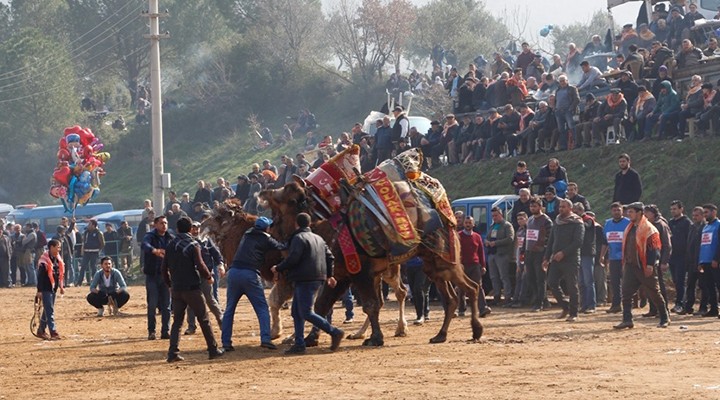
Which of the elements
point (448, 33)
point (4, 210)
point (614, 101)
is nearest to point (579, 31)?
point (448, 33)

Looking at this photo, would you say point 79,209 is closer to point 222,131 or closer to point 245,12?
point 222,131

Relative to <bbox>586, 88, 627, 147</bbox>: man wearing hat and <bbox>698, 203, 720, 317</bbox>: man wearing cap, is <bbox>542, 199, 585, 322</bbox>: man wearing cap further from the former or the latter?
<bbox>586, 88, 627, 147</bbox>: man wearing hat

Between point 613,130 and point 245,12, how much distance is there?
54.2 meters

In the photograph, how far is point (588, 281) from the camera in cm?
2264

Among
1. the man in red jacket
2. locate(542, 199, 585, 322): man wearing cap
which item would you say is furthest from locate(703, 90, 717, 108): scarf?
the man in red jacket

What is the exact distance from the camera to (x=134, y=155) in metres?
69.6

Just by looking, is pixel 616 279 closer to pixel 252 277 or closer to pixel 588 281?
pixel 588 281

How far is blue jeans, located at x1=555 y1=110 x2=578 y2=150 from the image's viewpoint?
3092 centimetres

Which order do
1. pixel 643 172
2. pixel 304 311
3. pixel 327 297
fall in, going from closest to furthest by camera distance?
pixel 304 311, pixel 327 297, pixel 643 172

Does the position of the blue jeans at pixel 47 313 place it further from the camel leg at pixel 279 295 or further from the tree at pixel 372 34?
the tree at pixel 372 34

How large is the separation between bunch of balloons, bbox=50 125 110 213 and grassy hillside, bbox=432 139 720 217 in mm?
15838

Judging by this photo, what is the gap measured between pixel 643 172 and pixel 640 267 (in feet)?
32.7

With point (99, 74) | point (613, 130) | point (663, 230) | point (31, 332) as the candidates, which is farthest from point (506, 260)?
point (99, 74)

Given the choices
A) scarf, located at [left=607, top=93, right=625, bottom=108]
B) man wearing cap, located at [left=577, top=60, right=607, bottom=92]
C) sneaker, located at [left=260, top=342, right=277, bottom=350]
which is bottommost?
sneaker, located at [left=260, top=342, right=277, bottom=350]
